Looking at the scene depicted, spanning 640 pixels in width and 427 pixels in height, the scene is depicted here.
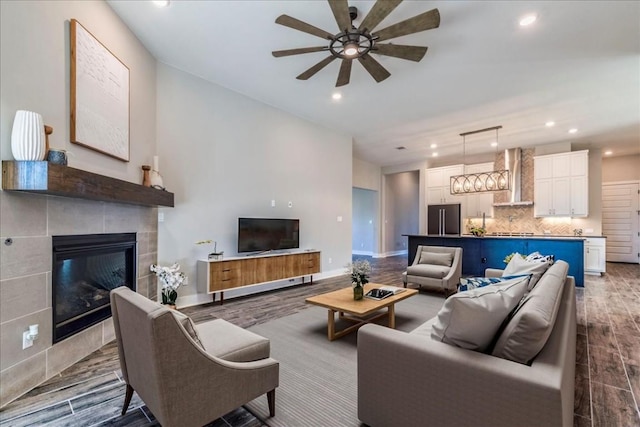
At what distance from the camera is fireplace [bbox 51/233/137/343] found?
2371mm

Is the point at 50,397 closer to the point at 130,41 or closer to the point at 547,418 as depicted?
the point at 547,418

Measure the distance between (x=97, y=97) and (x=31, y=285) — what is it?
172 cm

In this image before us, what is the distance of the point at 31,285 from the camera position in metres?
2.10

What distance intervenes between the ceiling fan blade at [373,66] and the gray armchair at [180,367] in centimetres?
293

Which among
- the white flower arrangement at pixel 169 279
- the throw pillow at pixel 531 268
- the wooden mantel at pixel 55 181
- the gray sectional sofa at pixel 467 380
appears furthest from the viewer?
the white flower arrangement at pixel 169 279

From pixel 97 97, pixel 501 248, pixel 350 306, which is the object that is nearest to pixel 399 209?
pixel 501 248

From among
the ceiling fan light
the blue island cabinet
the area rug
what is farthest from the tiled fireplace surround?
the blue island cabinet

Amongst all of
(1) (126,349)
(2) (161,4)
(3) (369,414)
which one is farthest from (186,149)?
(3) (369,414)

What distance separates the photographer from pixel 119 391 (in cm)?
208

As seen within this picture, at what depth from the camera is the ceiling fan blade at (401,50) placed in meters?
2.86

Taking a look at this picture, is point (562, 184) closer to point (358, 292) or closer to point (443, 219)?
point (443, 219)

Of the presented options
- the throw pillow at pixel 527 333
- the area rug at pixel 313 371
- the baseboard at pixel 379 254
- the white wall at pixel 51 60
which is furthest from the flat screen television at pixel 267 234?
the baseboard at pixel 379 254

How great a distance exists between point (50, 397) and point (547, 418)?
9.46 feet

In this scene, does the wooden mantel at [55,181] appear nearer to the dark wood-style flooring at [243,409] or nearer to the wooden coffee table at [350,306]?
the dark wood-style flooring at [243,409]
